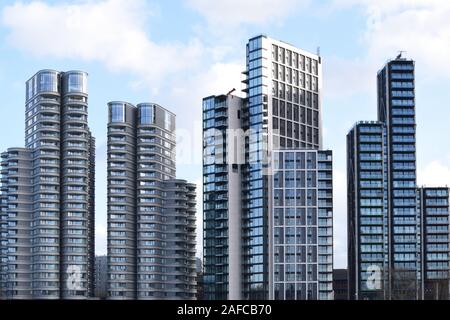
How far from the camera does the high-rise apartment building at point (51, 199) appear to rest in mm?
130875

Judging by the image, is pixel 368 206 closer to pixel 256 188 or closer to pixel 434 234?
pixel 434 234

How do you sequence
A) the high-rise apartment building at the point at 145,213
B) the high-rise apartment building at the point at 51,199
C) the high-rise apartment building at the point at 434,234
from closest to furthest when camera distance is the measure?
1. the high-rise apartment building at the point at 51,199
2. the high-rise apartment building at the point at 145,213
3. the high-rise apartment building at the point at 434,234

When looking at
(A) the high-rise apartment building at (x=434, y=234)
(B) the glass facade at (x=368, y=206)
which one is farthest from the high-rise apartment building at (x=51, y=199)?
(A) the high-rise apartment building at (x=434, y=234)

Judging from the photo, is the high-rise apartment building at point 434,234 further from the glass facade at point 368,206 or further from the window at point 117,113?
the window at point 117,113

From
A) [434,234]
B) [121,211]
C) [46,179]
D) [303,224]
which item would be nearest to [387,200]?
[434,234]

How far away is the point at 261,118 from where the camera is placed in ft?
454

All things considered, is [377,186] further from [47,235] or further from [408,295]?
[47,235]

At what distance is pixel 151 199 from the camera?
448 feet

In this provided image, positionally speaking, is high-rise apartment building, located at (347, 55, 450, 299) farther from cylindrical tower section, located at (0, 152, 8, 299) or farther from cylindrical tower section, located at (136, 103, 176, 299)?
cylindrical tower section, located at (0, 152, 8, 299)

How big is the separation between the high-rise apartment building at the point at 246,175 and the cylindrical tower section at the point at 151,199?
23.1 feet

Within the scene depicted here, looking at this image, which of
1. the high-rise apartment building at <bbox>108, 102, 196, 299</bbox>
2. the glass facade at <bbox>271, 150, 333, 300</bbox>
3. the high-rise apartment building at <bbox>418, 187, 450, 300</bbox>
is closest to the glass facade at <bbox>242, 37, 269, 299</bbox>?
the glass facade at <bbox>271, 150, 333, 300</bbox>

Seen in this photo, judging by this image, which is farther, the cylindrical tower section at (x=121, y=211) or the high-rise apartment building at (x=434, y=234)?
the high-rise apartment building at (x=434, y=234)

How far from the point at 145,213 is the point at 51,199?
14.3 meters
